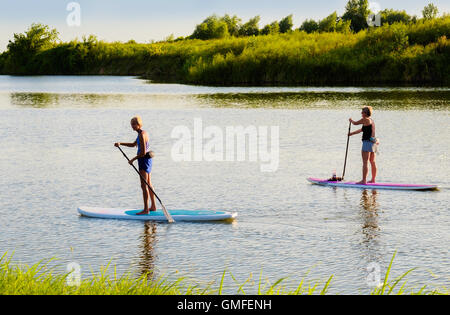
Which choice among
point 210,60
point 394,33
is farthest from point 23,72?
point 394,33

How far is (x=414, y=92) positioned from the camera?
2064 inches

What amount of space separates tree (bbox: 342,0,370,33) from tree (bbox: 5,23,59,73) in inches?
2653

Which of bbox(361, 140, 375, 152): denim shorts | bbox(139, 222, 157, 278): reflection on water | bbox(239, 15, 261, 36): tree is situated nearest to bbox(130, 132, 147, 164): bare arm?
bbox(139, 222, 157, 278): reflection on water

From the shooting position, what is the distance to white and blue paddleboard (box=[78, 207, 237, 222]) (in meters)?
13.7

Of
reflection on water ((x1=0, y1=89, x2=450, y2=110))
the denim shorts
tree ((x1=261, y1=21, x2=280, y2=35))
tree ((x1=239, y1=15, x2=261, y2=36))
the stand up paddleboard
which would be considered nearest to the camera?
the stand up paddleboard

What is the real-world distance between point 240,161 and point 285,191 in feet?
17.8

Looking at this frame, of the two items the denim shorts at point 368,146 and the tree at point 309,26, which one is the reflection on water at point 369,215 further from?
the tree at point 309,26

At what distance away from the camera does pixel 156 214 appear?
1405cm

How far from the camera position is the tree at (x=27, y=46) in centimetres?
15362

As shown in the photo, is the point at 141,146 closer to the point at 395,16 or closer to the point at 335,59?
the point at 335,59

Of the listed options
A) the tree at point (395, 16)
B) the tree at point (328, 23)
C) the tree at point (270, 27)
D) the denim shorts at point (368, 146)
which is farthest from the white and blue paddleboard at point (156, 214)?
the tree at point (270, 27)

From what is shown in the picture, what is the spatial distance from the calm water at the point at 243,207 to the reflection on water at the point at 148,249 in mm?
20

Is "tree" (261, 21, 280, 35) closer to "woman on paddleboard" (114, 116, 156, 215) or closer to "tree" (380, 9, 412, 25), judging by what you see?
"tree" (380, 9, 412, 25)

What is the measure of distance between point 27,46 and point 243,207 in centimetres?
14836
